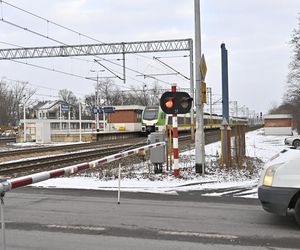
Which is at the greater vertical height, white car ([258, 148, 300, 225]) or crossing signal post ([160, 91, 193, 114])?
crossing signal post ([160, 91, 193, 114])

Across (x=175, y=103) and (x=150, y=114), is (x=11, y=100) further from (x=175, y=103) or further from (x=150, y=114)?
(x=175, y=103)

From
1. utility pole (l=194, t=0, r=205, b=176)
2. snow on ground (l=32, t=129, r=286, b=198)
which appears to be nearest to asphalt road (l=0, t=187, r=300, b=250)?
snow on ground (l=32, t=129, r=286, b=198)

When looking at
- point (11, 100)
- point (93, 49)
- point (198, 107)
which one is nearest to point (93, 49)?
point (93, 49)

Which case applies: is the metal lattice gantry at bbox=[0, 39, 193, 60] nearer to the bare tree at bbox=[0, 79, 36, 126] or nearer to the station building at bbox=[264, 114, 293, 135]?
the station building at bbox=[264, 114, 293, 135]

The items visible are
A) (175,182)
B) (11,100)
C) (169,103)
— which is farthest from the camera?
(11,100)

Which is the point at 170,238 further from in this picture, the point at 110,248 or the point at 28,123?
the point at 28,123

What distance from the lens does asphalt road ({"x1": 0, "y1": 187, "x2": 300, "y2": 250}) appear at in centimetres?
601

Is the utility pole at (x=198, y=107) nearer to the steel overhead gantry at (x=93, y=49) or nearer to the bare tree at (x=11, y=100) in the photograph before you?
the steel overhead gantry at (x=93, y=49)

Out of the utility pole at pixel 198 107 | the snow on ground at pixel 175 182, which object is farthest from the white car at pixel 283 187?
the utility pole at pixel 198 107

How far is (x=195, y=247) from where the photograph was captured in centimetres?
581

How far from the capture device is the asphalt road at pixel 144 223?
19.7 feet

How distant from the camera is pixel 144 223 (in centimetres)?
721

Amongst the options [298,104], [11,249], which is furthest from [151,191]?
[298,104]

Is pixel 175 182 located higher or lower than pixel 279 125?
lower
